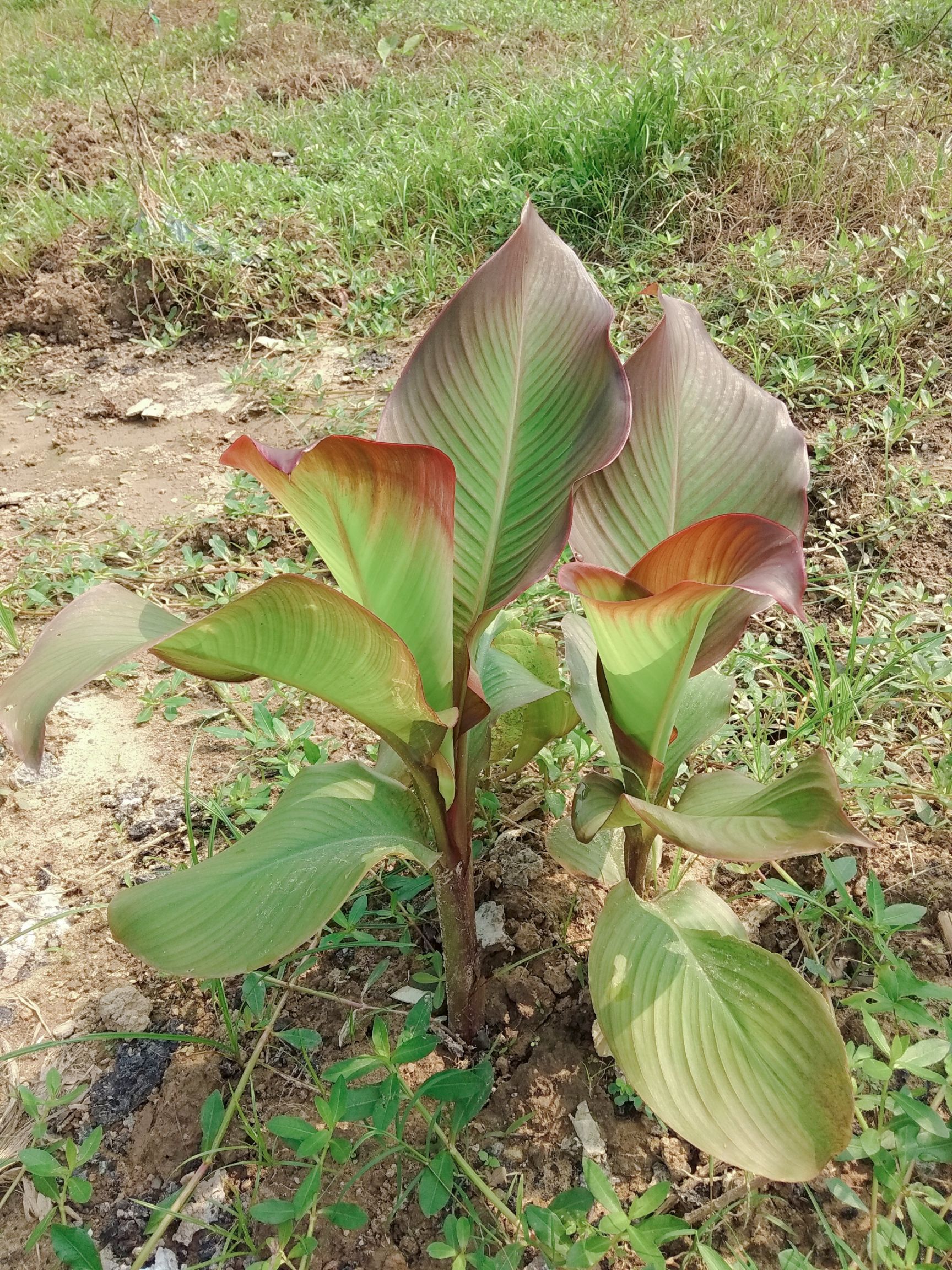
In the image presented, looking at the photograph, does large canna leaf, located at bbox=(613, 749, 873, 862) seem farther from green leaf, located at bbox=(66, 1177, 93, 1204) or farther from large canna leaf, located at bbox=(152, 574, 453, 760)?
green leaf, located at bbox=(66, 1177, 93, 1204)

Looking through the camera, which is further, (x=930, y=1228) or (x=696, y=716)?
(x=696, y=716)

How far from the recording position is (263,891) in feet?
2.91

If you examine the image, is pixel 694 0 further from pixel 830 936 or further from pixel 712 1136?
pixel 712 1136

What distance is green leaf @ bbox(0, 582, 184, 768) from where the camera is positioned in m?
0.66

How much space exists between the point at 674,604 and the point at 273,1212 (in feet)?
2.46

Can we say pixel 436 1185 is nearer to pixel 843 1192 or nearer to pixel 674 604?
pixel 843 1192

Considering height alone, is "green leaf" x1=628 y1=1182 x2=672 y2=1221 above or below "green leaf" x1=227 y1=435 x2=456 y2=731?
below

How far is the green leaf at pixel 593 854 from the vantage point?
113 cm

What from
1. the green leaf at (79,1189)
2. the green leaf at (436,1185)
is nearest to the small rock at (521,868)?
the green leaf at (436,1185)

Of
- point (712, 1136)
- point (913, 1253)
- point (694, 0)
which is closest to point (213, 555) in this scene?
point (712, 1136)

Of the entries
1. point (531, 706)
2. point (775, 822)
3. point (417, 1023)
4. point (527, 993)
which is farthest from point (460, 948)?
point (775, 822)

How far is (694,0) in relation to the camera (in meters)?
4.38

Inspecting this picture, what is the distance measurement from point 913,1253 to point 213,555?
71.2 inches

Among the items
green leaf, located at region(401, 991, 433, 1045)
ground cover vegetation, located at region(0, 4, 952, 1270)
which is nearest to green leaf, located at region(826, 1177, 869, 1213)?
ground cover vegetation, located at region(0, 4, 952, 1270)
